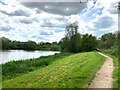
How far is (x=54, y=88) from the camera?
47.6 ft

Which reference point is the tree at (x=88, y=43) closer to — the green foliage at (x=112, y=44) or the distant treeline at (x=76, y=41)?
the distant treeline at (x=76, y=41)

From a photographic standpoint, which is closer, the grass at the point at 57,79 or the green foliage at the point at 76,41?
the grass at the point at 57,79

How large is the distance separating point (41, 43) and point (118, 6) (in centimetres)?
17643

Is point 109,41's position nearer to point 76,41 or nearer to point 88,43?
point 88,43

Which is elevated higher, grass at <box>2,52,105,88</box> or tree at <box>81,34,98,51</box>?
tree at <box>81,34,98,51</box>

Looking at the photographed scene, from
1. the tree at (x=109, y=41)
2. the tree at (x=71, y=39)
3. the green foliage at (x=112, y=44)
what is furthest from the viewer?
the tree at (x=71, y=39)

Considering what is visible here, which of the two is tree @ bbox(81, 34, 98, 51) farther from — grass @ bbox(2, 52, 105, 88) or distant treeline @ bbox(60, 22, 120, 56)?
grass @ bbox(2, 52, 105, 88)

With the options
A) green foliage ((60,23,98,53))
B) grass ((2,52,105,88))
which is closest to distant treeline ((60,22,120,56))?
green foliage ((60,23,98,53))

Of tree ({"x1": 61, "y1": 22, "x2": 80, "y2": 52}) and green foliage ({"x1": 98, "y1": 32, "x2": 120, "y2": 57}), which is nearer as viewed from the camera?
green foliage ({"x1": 98, "y1": 32, "x2": 120, "y2": 57})

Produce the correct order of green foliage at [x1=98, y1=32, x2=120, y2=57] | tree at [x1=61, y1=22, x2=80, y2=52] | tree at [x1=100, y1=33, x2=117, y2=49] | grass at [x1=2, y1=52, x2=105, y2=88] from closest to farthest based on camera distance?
grass at [x1=2, y1=52, x2=105, y2=88], green foliage at [x1=98, y1=32, x2=120, y2=57], tree at [x1=100, y1=33, x2=117, y2=49], tree at [x1=61, y1=22, x2=80, y2=52]

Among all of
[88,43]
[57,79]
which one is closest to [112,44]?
[88,43]

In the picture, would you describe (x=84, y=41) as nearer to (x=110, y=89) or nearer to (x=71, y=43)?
(x=71, y=43)

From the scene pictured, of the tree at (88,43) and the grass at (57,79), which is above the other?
the tree at (88,43)

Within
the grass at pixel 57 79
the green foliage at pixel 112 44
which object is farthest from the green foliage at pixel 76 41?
the grass at pixel 57 79
